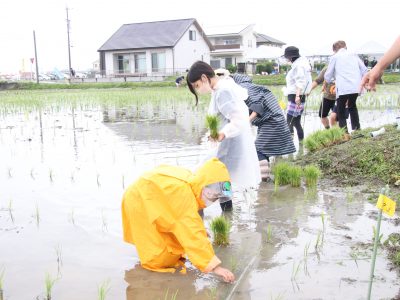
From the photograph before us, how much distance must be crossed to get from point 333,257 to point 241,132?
4.53 ft

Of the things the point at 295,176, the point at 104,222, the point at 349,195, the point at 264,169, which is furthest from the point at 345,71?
the point at 104,222

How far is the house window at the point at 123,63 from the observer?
38.3 m

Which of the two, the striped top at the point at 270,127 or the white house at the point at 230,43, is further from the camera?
the white house at the point at 230,43

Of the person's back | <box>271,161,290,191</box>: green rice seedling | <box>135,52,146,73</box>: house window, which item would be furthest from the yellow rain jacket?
<box>135,52,146,73</box>: house window

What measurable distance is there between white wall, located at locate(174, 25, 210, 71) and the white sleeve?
3314cm

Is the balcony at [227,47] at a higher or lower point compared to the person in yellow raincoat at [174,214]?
higher

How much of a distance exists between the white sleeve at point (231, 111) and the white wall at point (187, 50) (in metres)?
33.1

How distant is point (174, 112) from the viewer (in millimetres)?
12711

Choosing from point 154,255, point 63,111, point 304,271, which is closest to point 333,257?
point 304,271

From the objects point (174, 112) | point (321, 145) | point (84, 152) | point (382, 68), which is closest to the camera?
point (382, 68)

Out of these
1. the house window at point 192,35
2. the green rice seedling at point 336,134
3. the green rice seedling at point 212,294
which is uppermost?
the house window at point 192,35

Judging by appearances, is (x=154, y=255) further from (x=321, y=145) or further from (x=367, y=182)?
(x=321, y=145)

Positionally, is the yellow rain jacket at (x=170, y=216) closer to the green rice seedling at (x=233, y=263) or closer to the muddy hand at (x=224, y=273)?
the muddy hand at (x=224, y=273)

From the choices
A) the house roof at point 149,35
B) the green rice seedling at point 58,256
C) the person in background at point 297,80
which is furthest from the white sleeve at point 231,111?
the house roof at point 149,35
